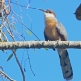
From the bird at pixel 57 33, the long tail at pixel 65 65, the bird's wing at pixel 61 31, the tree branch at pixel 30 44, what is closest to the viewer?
the tree branch at pixel 30 44

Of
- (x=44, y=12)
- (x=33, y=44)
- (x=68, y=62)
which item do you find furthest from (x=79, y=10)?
(x=44, y=12)

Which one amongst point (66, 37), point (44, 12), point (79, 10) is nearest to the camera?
point (79, 10)

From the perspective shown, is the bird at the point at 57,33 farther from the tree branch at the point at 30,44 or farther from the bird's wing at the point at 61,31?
the tree branch at the point at 30,44

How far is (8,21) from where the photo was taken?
2896 millimetres

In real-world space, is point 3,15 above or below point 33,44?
above

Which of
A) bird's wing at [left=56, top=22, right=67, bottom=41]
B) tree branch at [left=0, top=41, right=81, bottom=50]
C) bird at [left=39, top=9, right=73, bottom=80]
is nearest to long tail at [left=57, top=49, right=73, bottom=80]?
bird at [left=39, top=9, right=73, bottom=80]

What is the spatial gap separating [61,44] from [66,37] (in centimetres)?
274

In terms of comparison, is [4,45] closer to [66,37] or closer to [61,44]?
[61,44]

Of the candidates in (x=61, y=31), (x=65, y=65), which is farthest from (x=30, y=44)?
(x=61, y=31)

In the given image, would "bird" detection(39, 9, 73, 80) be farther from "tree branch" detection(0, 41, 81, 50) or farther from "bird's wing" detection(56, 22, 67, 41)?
"tree branch" detection(0, 41, 81, 50)

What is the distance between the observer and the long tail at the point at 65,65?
4552 millimetres

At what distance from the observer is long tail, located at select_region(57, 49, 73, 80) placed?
4552mm

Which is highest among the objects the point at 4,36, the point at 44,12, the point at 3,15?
the point at 44,12

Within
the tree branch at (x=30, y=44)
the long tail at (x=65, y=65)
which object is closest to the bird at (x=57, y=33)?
the long tail at (x=65, y=65)
